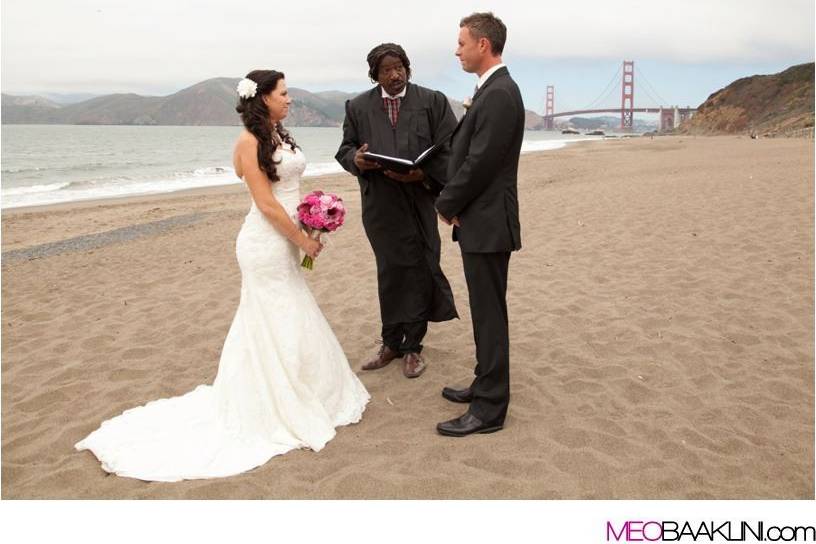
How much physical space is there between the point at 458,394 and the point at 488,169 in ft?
4.77

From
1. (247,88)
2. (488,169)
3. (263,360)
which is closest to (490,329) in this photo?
(488,169)

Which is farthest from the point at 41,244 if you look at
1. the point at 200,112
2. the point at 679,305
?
the point at 200,112

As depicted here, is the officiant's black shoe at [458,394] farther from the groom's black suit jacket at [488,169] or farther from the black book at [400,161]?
the black book at [400,161]

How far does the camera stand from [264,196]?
3150mm

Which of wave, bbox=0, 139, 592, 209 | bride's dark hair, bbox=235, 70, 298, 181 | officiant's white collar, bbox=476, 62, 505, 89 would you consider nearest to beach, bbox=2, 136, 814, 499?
bride's dark hair, bbox=235, 70, 298, 181

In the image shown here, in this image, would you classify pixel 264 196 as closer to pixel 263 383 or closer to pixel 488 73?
pixel 263 383

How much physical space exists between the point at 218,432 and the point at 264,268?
910mm

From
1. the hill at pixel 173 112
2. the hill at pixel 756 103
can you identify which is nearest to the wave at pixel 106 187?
the hill at pixel 756 103

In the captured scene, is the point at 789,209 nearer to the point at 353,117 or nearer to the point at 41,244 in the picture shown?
the point at 353,117

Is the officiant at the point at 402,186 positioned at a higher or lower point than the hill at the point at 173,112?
lower

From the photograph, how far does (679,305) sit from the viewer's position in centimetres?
512

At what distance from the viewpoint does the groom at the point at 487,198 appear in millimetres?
2910

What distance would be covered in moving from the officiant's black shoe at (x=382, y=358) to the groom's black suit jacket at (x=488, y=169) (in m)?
1.41

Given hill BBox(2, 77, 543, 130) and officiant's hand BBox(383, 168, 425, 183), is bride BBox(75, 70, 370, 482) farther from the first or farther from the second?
hill BBox(2, 77, 543, 130)
